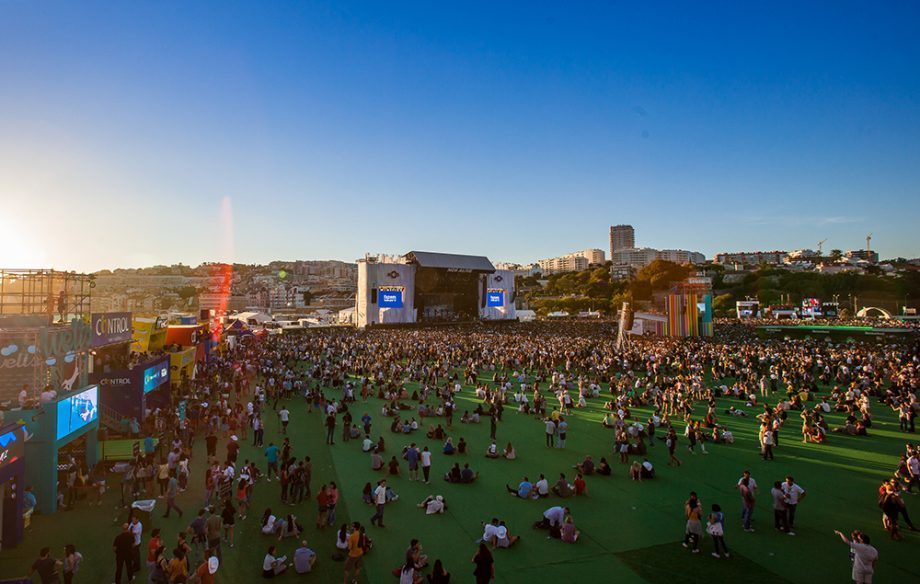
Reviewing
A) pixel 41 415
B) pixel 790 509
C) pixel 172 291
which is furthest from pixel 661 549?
pixel 172 291

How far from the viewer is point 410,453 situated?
11016 millimetres

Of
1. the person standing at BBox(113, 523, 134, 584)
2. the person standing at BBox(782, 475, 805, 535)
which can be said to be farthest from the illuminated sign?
the person standing at BBox(782, 475, 805, 535)

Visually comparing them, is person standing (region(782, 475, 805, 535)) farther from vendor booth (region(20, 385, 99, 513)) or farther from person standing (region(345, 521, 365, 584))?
vendor booth (region(20, 385, 99, 513))

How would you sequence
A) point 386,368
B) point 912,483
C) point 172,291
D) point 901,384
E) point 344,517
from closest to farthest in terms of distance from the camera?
1. point 344,517
2. point 912,483
3. point 901,384
4. point 386,368
5. point 172,291

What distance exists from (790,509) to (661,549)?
8.43 ft

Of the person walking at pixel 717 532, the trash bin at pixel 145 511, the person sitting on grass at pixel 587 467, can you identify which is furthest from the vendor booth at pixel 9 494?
the person walking at pixel 717 532

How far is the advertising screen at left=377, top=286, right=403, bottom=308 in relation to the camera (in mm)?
56969

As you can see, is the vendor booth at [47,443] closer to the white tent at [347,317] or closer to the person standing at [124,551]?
the person standing at [124,551]

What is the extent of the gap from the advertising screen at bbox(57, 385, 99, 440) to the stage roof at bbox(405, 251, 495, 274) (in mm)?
48040

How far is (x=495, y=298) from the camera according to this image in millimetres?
66375

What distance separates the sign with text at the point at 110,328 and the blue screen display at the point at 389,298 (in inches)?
1600

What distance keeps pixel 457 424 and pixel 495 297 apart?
165ft

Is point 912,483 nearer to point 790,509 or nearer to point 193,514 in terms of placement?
point 790,509

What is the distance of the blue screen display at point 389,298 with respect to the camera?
187 feet
